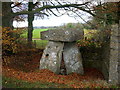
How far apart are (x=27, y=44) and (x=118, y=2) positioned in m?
7.27

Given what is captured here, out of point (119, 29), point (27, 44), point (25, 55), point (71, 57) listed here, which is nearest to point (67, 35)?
point (71, 57)

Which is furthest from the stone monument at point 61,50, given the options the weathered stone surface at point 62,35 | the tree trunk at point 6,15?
the tree trunk at point 6,15

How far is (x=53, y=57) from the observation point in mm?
9375

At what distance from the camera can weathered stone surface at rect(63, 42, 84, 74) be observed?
381 inches

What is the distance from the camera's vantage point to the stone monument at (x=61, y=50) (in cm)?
920

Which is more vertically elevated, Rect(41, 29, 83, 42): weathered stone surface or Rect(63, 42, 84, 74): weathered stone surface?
Rect(41, 29, 83, 42): weathered stone surface

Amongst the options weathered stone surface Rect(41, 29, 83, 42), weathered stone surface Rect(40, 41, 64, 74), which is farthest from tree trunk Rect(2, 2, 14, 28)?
weathered stone surface Rect(40, 41, 64, 74)

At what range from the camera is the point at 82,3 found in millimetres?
11742

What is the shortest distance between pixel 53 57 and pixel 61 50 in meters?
0.54

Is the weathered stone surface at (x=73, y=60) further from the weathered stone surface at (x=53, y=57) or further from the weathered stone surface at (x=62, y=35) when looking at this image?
the weathered stone surface at (x=62, y=35)

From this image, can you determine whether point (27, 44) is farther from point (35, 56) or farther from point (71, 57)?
point (71, 57)

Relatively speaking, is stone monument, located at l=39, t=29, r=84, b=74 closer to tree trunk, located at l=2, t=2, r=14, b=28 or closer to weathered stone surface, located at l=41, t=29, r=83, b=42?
weathered stone surface, located at l=41, t=29, r=83, b=42

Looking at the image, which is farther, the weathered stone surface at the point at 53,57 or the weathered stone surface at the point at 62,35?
the weathered stone surface at the point at 53,57

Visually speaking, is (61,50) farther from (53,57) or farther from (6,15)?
(6,15)
